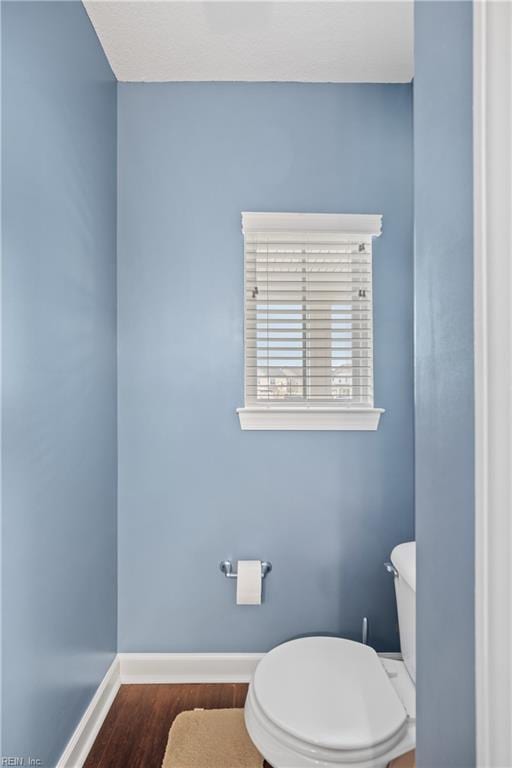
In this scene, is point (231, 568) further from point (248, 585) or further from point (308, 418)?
point (308, 418)

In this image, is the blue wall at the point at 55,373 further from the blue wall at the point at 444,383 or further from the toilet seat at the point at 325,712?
the blue wall at the point at 444,383

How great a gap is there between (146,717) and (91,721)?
0.21 metres

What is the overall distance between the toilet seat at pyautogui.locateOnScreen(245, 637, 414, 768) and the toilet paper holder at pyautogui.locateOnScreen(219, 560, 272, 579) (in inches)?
18.8

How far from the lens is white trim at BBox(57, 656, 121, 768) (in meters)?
1.50

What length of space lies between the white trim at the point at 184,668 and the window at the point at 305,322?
109 cm

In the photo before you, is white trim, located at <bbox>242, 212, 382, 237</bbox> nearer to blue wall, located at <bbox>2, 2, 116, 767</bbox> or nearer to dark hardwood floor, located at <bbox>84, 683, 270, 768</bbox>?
blue wall, located at <bbox>2, 2, 116, 767</bbox>

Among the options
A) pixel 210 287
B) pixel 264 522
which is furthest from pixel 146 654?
pixel 210 287

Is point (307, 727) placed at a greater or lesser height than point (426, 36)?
lesser

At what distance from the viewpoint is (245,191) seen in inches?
81.7

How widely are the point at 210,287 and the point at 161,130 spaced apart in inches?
27.8

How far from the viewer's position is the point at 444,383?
0.70m

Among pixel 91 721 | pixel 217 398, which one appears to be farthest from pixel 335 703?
pixel 217 398

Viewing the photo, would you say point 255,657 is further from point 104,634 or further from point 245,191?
point 245,191

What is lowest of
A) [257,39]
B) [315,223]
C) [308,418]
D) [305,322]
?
[308,418]
